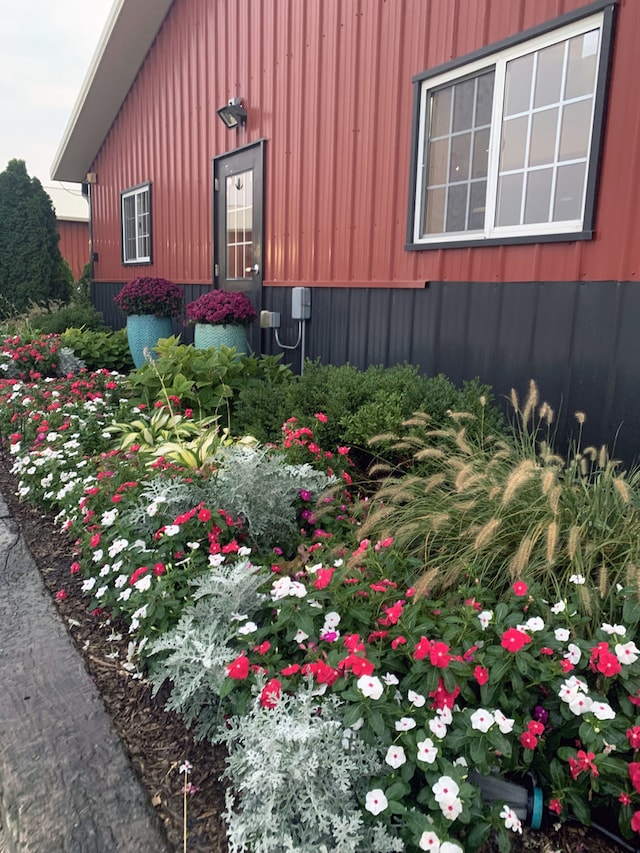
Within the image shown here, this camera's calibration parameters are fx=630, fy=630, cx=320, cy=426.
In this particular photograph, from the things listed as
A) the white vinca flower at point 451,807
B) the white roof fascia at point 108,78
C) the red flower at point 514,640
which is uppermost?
the white roof fascia at point 108,78

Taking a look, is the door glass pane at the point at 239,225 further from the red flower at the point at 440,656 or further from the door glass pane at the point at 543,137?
the red flower at the point at 440,656

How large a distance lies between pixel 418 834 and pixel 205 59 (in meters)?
8.12

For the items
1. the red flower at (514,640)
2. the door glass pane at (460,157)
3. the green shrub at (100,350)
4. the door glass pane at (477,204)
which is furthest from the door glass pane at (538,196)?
the green shrub at (100,350)

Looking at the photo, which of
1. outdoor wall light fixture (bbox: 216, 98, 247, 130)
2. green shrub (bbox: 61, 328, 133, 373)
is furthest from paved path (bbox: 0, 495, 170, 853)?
outdoor wall light fixture (bbox: 216, 98, 247, 130)

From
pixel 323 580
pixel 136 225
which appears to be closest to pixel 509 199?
pixel 323 580

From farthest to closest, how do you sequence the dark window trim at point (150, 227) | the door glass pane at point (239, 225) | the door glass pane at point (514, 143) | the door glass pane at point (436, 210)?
the dark window trim at point (150, 227) < the door glass pane at point (239, 225) < the door glass pane at point (436, 210) < the door glass pane at point (514, 143)

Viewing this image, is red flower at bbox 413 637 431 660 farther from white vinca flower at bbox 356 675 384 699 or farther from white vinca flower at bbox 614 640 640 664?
white vinca flower at bbox 614 640 640 664

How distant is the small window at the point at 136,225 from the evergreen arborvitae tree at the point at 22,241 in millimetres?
3830

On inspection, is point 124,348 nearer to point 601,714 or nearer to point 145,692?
point 145,692

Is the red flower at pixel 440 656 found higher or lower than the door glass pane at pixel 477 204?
lower

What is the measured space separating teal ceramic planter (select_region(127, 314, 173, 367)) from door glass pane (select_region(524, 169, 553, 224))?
182 inches

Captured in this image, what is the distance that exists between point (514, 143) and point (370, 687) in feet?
11.9

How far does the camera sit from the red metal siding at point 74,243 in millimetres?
21859

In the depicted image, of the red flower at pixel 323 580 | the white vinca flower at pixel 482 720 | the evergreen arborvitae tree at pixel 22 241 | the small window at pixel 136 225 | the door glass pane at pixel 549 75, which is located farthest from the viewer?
the evergreen arborvitae tree at pixel 22 241
